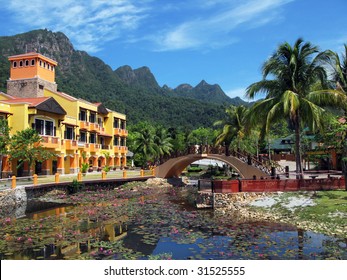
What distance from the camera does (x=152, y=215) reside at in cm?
A: 2125

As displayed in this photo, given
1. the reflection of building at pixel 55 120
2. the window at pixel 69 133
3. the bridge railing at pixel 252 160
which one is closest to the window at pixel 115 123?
the reflection of building at pixel 55 120

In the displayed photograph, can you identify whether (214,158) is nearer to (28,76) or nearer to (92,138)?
(92,138)

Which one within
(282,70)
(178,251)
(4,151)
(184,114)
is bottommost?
(178,251)

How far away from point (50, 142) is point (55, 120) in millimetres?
3338

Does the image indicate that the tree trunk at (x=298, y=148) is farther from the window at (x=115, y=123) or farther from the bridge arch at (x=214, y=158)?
the window at (x=115, y=123)

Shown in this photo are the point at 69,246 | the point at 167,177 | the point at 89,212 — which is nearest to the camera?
the point at 69,246

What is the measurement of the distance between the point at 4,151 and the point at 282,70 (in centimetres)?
2454

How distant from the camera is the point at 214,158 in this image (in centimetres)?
3241

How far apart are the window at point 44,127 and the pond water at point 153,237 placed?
15.9 meters

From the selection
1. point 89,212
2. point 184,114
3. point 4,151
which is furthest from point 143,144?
point 184,114

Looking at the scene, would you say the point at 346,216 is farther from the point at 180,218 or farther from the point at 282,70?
the point at 282,70

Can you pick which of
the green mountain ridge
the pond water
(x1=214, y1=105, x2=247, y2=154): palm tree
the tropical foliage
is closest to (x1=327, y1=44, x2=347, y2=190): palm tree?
the pond water

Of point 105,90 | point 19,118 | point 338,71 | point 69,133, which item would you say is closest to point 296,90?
point 338,71

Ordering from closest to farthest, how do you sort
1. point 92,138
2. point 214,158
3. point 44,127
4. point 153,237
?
point 153,237 < point 214,158 < point 44,127 < point 92,138
